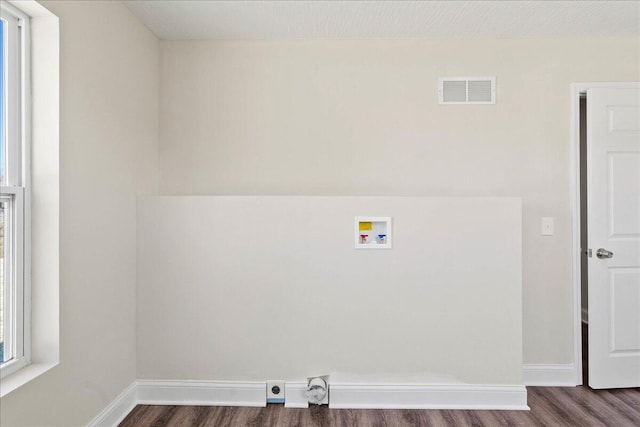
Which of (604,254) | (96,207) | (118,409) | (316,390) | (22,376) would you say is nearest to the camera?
(22,376)

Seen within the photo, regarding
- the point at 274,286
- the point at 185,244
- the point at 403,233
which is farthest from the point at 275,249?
the point at 403,233

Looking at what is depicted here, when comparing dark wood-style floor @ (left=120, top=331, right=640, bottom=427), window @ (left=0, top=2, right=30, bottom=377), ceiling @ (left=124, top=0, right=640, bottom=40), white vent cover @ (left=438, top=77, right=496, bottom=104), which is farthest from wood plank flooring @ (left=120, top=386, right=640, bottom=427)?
ceiling @ (left=124, top=0, right=640, bottom=40)

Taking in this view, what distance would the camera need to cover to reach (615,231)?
2.94 m

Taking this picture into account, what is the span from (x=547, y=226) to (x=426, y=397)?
149 cm

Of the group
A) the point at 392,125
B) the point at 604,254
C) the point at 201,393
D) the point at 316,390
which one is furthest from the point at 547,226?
the point at 201,393

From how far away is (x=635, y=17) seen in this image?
8.75ft

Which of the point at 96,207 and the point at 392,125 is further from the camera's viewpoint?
the point at 392,125

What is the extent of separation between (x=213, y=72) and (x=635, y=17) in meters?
2.84

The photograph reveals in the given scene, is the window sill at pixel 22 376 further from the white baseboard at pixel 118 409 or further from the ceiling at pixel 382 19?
the ceiling at pixel 382 19

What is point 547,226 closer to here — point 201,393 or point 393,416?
point 393,416

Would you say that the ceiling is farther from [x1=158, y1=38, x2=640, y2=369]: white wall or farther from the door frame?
the door frame

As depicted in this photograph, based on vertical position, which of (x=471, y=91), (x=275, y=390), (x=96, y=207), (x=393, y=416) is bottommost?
(x=393, y=416)

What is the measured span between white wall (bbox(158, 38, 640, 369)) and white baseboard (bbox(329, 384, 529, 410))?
46 centimetres

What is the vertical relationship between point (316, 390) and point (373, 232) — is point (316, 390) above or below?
below
